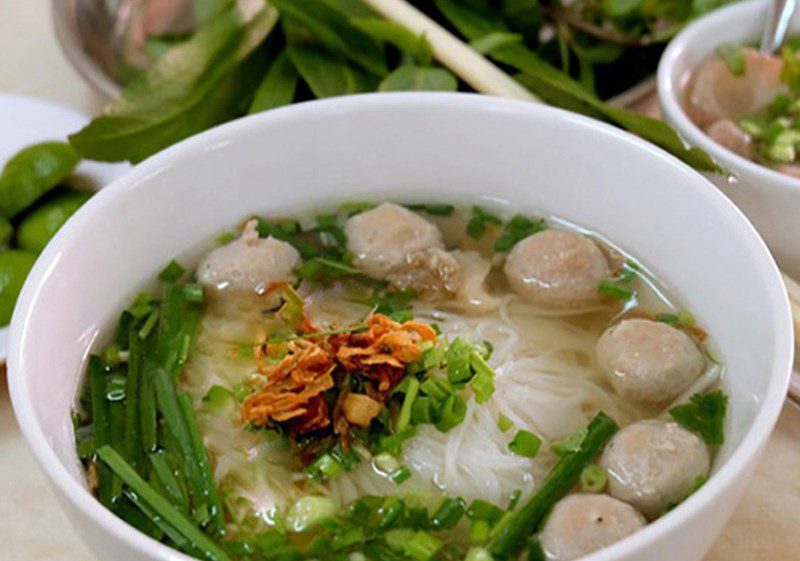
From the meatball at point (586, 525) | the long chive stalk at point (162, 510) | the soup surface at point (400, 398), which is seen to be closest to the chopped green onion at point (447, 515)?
the soup surface at point (400, 398)

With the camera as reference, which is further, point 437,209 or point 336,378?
point 437,209

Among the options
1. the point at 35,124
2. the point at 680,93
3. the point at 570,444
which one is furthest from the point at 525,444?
the point at 35,124

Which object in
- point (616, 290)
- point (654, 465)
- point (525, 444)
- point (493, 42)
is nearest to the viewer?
point (654, 465)

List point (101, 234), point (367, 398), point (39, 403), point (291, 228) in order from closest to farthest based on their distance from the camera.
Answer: point (39, 403) < point (367, 398) < point (101, 234) < point (291, 228)

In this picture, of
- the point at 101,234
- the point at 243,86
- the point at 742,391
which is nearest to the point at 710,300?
the point at 742,391

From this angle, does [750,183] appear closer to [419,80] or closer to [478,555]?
[419,80]

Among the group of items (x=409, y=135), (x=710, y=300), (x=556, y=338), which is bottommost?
(x=556, y=338)

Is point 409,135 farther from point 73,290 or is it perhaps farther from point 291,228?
point 73,290
